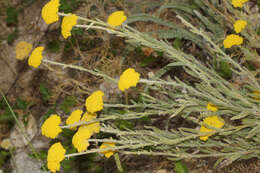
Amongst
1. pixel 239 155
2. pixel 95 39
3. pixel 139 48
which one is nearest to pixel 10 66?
pixel 95 39

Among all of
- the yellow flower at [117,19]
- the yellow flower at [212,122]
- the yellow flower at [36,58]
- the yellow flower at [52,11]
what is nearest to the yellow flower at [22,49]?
the yellow flower at [36,58]

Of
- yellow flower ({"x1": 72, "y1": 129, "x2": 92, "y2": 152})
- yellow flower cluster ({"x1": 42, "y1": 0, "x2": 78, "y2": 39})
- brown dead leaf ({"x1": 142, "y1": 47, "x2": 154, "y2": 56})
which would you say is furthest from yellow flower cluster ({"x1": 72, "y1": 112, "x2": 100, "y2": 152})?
brown dead leaf ({"x1": 142, "y1": 47, "x2": 154, "y2": 56})

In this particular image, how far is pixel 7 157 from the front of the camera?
1.91m

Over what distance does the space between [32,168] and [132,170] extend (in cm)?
66

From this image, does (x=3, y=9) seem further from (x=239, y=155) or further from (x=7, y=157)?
(x=239, y=155)

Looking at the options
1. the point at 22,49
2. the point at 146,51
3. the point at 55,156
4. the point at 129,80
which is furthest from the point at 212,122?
the point at 22,49

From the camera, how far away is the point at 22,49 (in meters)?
2.16

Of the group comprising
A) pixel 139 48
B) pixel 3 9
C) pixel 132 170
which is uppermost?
pixel 3 9

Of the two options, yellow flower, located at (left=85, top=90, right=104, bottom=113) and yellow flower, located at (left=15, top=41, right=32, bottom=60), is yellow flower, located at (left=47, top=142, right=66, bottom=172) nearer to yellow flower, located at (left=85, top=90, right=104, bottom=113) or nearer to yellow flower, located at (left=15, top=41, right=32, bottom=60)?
yellow flower, located at (left=85, top=90, right=104, bottom=113)

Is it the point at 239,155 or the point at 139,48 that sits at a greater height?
the point at 139,48

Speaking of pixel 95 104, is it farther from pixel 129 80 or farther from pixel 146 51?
pixel 146 51

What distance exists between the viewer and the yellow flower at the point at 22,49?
2115mm

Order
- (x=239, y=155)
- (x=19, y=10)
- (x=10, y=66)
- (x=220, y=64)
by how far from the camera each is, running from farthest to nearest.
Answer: (x=19, y=10) → (x=10, y=66) → (x=220, y=64) → (x=239, y=155)

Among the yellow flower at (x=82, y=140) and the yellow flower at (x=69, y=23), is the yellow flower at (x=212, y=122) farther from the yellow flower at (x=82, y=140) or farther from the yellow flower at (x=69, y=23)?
the yellow flower at (x=69, y=23)
